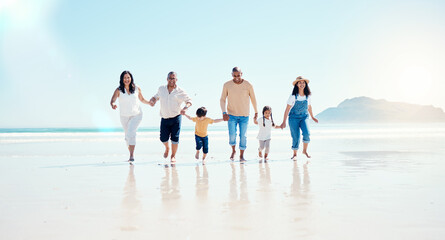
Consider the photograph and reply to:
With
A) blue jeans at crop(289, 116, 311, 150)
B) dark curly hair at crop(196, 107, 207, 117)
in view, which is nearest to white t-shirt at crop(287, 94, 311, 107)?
blue jeans at crop(289, 116, 311, 150)

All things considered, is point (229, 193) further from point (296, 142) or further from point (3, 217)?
point (296, 142)

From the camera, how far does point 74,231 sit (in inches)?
112

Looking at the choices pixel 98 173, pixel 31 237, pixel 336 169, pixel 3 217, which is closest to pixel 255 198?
pixel 31 237

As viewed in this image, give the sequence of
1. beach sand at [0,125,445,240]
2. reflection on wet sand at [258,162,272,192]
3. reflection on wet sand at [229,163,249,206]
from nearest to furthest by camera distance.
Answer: beach sand at [0,125,445,240]
reflection on wet sand at [229,163,249,206]
reflection on wet sand at [258,162,272,192]

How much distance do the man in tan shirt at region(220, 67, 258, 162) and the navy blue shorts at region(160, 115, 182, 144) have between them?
44.6 inches

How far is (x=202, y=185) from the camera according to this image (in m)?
4.99

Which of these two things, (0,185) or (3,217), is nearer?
(3,217)

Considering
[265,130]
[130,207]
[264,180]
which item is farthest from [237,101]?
[130,207]

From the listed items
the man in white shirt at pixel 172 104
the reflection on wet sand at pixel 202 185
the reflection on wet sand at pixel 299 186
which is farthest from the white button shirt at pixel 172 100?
the reflection on wet sand at pixel 299 186

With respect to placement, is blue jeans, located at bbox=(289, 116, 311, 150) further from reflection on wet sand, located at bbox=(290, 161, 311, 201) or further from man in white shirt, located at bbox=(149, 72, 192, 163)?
man in white shirt, located at bbox=(149, 72, 192, 163)

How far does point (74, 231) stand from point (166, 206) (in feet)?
3.42

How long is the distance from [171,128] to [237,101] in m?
1.72

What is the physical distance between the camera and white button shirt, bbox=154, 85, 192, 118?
26.6 ft

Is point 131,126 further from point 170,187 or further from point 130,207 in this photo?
point 130,207
